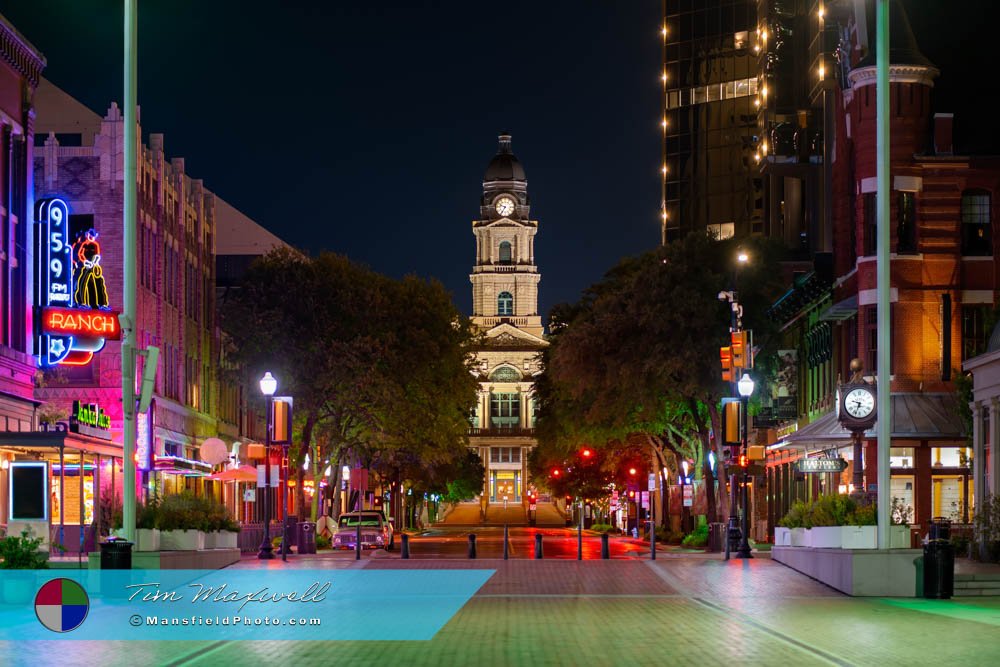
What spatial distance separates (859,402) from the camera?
120ft

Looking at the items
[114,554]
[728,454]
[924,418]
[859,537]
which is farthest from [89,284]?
[859,537]

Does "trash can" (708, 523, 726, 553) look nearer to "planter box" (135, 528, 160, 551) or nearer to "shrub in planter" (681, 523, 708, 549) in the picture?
"shrub in planter" (681, 523, 708, 549)

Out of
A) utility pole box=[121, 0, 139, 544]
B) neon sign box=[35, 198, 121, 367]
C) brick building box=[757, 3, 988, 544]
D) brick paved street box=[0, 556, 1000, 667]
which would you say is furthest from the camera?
brick building box=[757, 3, 988, 544]

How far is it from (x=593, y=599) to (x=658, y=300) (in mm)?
30828

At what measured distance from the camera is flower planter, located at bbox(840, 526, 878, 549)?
3098cm

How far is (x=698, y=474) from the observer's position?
70.9 metres

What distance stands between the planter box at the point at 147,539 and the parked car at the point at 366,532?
23.4m

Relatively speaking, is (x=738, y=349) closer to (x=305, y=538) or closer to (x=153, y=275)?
(x=305, y=538)

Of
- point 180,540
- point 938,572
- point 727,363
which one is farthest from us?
point 727,363

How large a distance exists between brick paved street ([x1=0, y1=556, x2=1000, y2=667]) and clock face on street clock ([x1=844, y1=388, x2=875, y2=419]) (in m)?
5.05

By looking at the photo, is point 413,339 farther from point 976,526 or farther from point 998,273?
point 976,526

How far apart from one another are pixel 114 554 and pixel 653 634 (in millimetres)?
9106

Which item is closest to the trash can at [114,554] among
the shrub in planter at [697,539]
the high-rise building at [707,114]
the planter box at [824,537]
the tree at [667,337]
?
the planter box at [824,537]

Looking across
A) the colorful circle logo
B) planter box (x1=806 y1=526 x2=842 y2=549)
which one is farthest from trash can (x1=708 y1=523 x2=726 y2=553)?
the colorful circle logo
